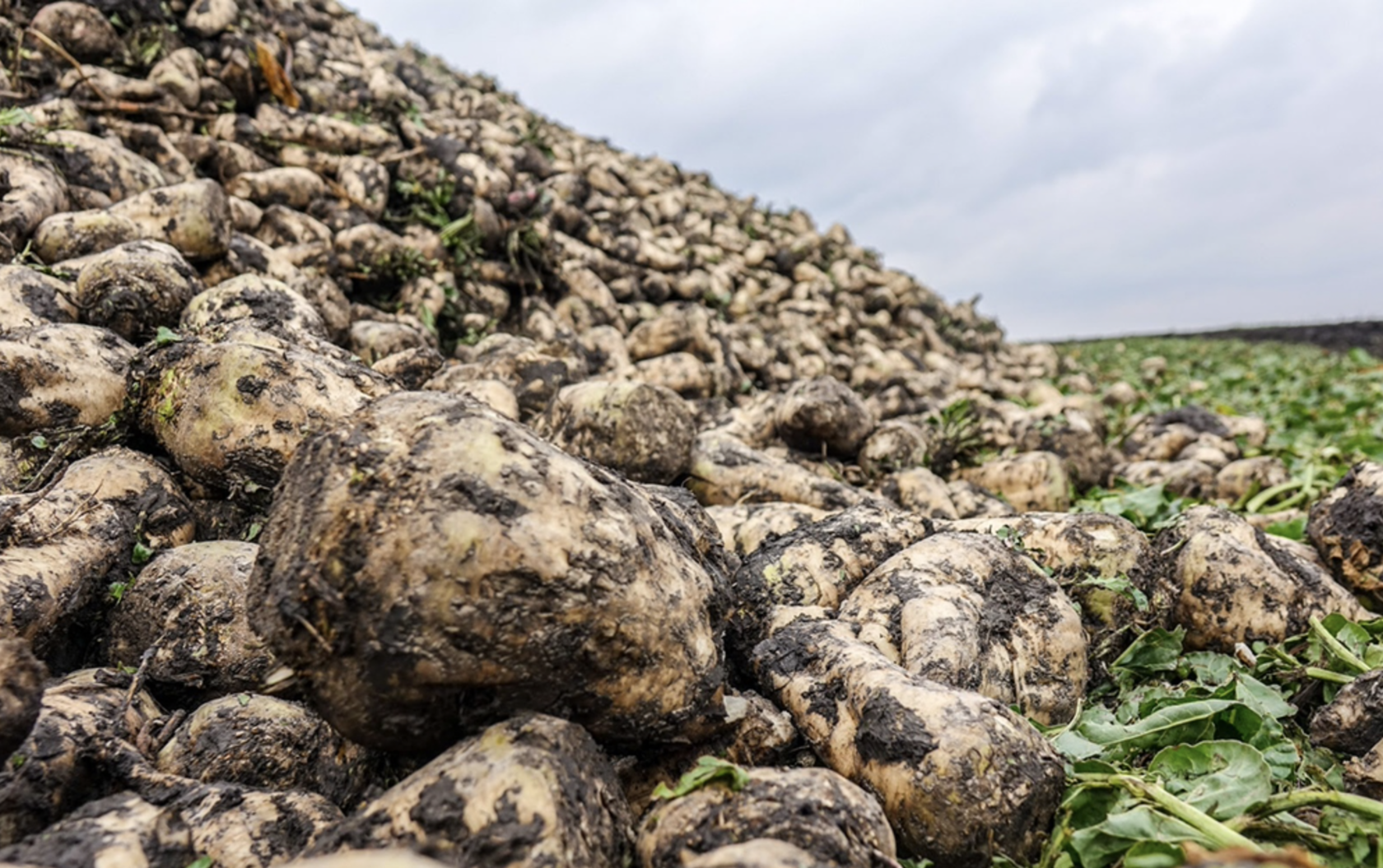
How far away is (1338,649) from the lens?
2.42m

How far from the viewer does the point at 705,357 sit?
19.3 ft

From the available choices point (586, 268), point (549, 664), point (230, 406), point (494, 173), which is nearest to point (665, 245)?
point (586, 268)

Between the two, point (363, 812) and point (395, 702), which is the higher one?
point (395, 702)

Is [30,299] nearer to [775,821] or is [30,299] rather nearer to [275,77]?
[775,821]

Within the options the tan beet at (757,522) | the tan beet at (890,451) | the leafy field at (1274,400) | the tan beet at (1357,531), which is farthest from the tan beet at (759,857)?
the tan beet at (890,451)

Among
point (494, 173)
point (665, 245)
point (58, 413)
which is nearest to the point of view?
point (58, 413)

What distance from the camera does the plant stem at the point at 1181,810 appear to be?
1.57m

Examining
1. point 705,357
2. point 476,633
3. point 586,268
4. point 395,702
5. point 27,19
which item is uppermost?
point 27,19

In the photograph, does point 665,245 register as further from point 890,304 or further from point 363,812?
point 363,812

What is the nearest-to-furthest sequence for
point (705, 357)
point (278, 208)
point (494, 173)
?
point (278, 208)
point (705, 357)
point (494, 173)

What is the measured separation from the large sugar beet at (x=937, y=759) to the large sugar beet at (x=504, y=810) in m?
0.64

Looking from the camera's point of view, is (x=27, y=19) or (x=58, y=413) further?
(x=27, y=19)

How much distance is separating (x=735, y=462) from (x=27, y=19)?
18.3ft

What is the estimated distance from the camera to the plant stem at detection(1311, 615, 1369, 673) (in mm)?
2354
